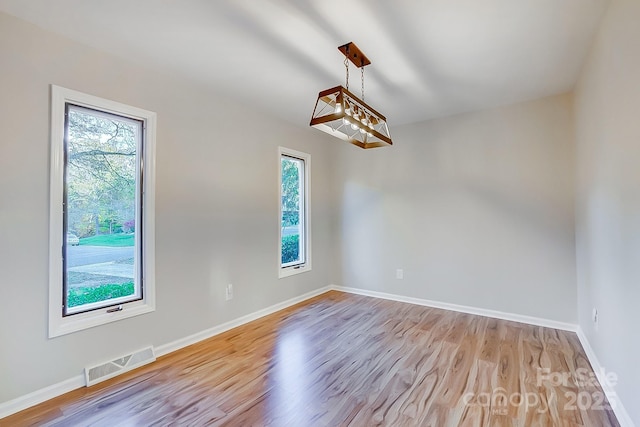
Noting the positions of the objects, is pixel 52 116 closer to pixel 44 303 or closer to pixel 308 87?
pixel 44 303

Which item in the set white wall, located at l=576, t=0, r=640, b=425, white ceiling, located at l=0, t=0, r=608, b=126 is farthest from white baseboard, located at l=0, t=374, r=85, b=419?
white wall, located at l=576, t=0, r=640, b=425

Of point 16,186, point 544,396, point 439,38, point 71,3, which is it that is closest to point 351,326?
point 544,396

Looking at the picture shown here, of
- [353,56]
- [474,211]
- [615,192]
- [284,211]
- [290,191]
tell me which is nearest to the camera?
[615,192]

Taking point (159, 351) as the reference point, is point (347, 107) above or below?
above

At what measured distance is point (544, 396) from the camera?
1.94 m

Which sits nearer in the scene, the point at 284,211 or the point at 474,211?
the point at 474,211

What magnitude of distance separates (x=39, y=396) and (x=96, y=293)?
2.27 feet

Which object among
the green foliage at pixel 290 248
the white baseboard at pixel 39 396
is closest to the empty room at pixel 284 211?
the white baseboard at pixel 39 396

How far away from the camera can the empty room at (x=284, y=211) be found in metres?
1.81

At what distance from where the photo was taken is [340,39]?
2119 millimetres

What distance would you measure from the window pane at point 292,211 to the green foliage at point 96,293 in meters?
1.89

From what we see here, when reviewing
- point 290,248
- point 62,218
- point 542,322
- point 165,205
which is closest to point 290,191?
point 290,248

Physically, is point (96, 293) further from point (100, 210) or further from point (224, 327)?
point (224, 327)

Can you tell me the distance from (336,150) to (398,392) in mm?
3549
